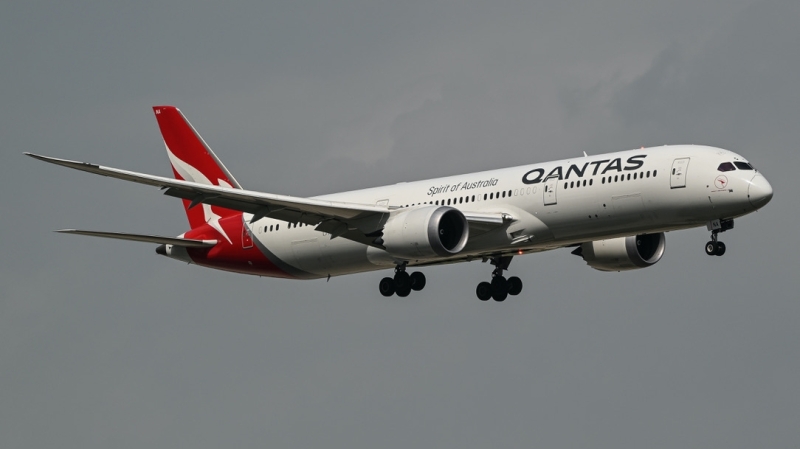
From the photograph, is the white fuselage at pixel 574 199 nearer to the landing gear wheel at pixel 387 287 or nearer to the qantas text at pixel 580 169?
the qantas text at pixel 580 169

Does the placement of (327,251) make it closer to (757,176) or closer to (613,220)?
(613,220)

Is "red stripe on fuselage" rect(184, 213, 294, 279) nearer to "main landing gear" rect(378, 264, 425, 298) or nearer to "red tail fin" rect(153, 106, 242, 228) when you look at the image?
"red tail fin" rect(153, 106, 242, 228)

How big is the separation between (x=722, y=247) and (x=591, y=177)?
17.0ft

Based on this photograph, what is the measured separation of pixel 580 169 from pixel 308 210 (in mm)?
10105

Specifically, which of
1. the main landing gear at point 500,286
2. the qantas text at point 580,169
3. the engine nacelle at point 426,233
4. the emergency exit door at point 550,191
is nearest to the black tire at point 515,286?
the main landing gear at point 500,286

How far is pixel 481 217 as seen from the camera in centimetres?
5272

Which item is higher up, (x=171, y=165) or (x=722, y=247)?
(x=171, y=165)

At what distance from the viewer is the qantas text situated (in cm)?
5075

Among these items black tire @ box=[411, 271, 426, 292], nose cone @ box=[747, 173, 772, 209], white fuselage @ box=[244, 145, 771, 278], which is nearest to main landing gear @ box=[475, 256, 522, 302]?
white fuselage @ box=[244, 145, 771, 278]

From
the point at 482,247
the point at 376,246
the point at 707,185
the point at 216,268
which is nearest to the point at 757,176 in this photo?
the point at 707,185

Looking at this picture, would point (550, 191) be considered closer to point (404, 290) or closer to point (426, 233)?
point (426, 233)

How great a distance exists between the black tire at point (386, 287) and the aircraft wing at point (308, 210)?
285 centimetres

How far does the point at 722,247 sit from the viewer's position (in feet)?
164

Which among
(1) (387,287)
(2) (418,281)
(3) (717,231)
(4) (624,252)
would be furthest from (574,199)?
(1) (387,287)
